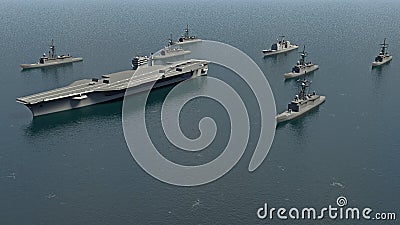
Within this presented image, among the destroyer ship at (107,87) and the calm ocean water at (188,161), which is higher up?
the destroyer ship at (107,87)

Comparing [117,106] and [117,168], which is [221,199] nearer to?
[117,168]

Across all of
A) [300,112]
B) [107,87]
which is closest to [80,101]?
[107,87]

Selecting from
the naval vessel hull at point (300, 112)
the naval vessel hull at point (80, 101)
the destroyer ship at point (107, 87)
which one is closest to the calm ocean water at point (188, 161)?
the naval vessel hull at point (300, 112)

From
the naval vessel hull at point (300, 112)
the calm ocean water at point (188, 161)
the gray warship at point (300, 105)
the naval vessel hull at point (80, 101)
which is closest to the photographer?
the calm ocean water at point (188, 161)

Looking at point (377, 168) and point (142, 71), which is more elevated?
point (142, 71)

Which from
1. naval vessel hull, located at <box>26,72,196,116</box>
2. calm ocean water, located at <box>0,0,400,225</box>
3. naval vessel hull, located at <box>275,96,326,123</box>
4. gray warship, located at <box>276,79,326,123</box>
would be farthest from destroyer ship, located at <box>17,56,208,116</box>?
naval vessel hull, located at <box>275,96,326,123</box>

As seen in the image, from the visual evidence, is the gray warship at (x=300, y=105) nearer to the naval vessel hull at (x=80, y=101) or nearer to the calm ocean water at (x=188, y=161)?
the calm ocean water at (x=188, y=161)

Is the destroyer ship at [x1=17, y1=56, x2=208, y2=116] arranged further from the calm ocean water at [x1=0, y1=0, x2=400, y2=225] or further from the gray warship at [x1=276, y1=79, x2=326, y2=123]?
the gray warship at [x1=276, y1=79, x2=326, y2=123]

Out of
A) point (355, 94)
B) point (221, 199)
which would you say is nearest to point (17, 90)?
point (221, 199)
